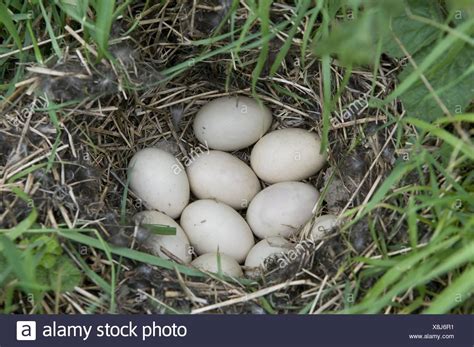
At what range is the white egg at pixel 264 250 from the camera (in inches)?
86.0

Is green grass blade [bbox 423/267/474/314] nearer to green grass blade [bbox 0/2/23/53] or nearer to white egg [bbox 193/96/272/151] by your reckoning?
white egg [bbox 193/96/272/151]

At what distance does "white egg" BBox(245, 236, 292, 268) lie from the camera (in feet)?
7.17

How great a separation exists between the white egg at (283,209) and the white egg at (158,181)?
23cm

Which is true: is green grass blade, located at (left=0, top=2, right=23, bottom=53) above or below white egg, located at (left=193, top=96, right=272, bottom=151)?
above

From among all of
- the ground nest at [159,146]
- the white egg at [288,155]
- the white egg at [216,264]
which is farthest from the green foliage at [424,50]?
the white egg at [216,264]

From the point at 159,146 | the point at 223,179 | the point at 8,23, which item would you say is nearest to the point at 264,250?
the point at 223,179

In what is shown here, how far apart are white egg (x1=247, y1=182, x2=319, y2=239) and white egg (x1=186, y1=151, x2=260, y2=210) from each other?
6cm

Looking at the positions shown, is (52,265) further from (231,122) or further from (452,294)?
(452,294)

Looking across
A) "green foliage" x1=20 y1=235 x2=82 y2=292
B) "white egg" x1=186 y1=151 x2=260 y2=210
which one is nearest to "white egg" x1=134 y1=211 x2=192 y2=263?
"white egg" x1=186 y1=151 x2=260 y2=210

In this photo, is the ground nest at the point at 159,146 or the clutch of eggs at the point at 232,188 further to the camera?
the clutch of eggs at the point at 232,188

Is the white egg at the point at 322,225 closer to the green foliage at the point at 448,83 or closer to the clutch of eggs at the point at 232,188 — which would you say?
the clutch of eggs at the point at 232,188

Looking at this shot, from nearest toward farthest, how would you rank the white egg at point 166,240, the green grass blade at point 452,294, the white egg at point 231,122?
the green grass blade at point 452,294
the white egg at point 166,240
the white egg at point 231,122

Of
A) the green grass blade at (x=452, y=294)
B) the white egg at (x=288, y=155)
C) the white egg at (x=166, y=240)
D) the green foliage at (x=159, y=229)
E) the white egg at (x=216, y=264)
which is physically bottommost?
the white egg at (x=216, y=264)

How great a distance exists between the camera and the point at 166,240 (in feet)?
7.00
